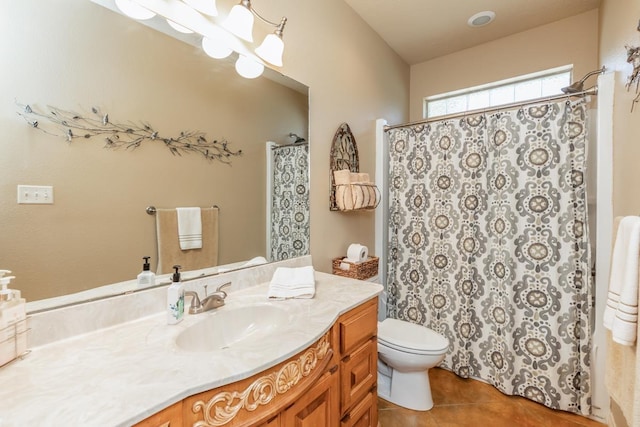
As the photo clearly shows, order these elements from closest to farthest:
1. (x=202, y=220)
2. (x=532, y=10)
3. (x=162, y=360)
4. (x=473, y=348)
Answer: (x=162, y=360)
(x=202, y=220)
(x=473, y=348)
(x=532, y=10)

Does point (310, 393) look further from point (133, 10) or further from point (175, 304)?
point (133, 10)

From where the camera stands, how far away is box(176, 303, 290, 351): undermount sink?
102 centimetres

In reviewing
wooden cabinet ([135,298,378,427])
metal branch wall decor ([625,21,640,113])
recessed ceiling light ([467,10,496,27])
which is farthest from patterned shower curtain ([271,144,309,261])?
recessed ceiling light ([467,10,496,27])

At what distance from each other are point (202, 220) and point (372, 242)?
5.04 feet

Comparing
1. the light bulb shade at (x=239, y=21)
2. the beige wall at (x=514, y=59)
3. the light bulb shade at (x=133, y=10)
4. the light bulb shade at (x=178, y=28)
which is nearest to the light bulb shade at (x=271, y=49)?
the light bulb shade at (x=239, y=21)

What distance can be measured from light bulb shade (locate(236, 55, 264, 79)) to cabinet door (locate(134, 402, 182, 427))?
1392 millimetres

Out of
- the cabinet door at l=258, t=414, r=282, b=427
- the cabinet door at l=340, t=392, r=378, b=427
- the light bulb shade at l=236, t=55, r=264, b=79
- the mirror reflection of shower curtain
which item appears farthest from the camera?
the mirror reflection of shower curtain

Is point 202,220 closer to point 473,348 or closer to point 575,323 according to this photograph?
point 473,348

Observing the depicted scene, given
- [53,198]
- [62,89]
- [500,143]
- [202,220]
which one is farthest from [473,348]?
[62,89]

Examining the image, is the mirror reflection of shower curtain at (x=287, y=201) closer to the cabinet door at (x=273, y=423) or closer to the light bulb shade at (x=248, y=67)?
the light bulb shade at (x=248, y=67)

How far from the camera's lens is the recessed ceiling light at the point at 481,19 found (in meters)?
2.24

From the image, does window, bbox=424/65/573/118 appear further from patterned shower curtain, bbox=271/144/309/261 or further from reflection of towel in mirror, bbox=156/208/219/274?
reflection of towel in mirror, bbox=156/208/219/274

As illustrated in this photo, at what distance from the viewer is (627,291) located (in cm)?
91

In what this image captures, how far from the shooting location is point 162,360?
0.76 metres
